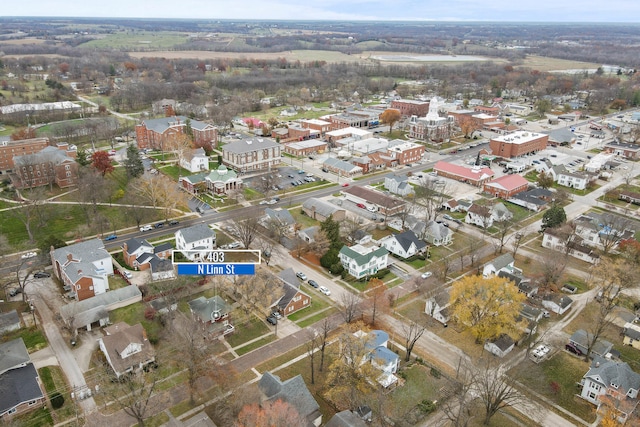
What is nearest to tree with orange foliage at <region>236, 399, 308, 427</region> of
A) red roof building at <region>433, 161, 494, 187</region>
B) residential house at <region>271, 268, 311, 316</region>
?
residential house at <region>271, 268, 311, 316</region>

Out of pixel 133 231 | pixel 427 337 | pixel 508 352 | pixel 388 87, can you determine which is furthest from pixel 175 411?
pixel 388 87

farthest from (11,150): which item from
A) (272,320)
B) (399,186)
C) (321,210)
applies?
(399,186)

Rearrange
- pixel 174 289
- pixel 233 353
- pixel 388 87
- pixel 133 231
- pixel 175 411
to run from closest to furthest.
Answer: pixel 175 411 < pixel 233 353 < pixel 174 289 < pixel 133 231 < pixel 388 87

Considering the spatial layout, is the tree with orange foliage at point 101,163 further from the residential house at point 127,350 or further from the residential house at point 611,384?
the residential house at point 611,384

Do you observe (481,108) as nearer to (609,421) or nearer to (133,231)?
(133,231)

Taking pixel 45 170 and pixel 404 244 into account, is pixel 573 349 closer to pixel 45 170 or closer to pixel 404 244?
pixel 404 244

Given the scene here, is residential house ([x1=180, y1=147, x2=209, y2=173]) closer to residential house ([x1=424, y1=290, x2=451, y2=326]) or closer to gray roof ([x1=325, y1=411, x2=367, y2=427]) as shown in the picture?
residential house ([x1=424, y1=290, x2=451, y2=326])

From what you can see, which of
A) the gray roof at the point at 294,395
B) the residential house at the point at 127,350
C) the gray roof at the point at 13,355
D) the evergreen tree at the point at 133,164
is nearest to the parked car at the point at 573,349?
the gray roof at the point at 294,395
